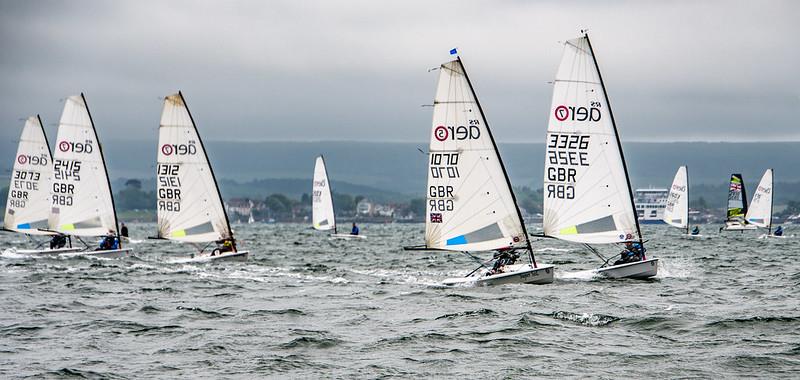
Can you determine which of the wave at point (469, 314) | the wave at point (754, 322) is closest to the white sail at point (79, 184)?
the wave at point (469, 314)

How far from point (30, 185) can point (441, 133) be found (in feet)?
103

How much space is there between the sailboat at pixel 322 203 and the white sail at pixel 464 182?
57.9 metres

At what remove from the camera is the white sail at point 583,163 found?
33938mm

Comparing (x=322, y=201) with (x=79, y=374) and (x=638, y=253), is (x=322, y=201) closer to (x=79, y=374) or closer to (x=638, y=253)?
(x=638, y=253)

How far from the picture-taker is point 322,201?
93875 mm

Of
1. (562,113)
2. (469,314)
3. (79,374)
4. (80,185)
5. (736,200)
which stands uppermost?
(562,113)

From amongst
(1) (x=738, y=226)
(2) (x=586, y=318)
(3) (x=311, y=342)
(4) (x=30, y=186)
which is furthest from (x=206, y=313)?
(1) (x=738, y=226)

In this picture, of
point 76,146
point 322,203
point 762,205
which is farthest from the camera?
point 322,203

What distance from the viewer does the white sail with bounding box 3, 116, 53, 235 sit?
56062 mm

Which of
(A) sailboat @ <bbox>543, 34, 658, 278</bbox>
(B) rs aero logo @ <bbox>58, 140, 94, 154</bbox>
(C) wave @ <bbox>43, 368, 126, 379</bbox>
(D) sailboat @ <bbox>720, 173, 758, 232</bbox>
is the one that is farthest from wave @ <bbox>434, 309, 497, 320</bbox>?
(D) sailboat @ <bbox>720, 173, 758, 232</bbox>

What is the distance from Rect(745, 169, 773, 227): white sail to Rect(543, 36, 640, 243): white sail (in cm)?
5903

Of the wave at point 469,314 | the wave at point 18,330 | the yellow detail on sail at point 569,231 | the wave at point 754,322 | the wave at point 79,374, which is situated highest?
the yellow detail on sail at point 569,231

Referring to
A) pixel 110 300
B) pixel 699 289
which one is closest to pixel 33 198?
pixel 110 300

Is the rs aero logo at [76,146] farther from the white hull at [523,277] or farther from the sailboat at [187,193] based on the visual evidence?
the white hull at [523,277]
